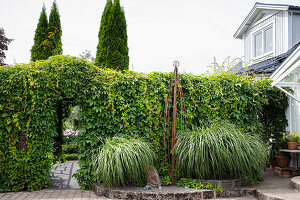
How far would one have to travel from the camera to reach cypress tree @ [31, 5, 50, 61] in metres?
8.37

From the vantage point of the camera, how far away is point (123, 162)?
3998 millimetres

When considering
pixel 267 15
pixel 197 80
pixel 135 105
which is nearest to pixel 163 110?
pixel 135 105

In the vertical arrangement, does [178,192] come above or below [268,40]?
below

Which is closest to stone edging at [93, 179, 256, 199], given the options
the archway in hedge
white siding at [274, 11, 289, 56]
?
the archway in hedge

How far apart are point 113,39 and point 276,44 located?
584 centimetres

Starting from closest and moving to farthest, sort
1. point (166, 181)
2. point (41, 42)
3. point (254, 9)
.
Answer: point (166, 181) → point (41, 42) → point (254, 9)

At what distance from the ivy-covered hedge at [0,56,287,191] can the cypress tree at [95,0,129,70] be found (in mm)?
3855

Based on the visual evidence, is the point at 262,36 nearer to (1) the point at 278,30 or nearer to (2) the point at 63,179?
(1) the point at 278,30

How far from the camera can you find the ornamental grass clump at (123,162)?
3.93 meters

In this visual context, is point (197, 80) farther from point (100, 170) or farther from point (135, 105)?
point (100, 170)

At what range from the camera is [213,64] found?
248 inches

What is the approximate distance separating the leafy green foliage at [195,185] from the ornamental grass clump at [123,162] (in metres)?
0.75

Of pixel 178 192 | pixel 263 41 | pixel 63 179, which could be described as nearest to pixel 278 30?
pixel 263 41

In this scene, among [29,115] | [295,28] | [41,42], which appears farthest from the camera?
[41,42]
